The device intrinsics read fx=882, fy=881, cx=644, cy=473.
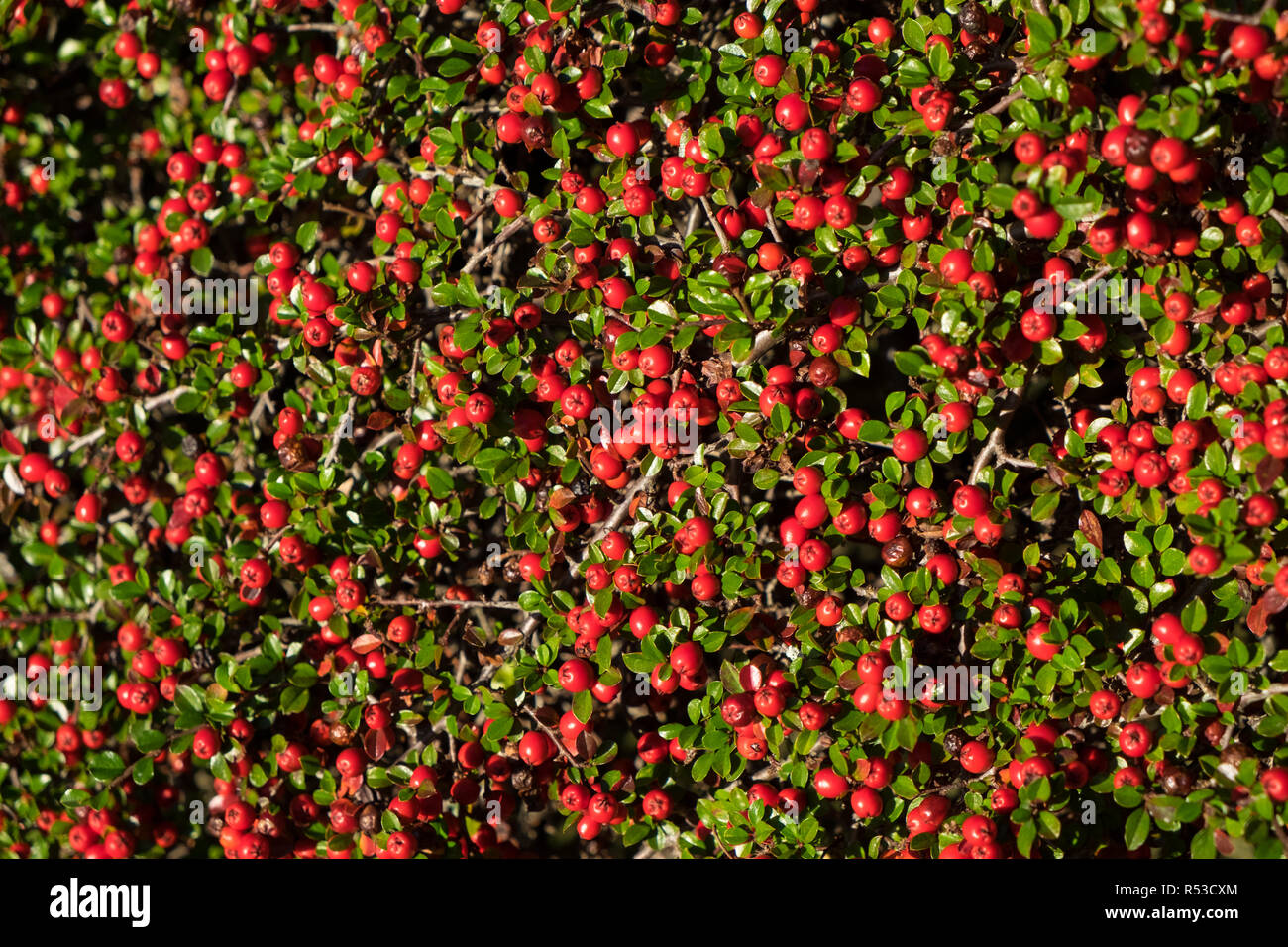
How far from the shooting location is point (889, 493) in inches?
105

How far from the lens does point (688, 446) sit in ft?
9.09

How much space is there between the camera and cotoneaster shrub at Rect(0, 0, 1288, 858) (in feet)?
8.22

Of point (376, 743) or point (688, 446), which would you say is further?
point (376, 743)

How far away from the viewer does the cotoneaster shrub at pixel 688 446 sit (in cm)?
251

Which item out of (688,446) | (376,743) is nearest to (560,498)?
(688,446)

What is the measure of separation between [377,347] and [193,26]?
1741 mm

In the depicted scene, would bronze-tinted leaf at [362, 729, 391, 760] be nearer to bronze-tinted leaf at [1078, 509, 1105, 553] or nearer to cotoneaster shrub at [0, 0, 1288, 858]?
cotoneaster shrub at [0, 0, 1288, 858]

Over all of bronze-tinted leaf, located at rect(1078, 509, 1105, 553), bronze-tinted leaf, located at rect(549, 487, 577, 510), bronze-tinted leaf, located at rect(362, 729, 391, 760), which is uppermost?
bronze-tinted leaf, located at rect(549, 487, 577, 510)

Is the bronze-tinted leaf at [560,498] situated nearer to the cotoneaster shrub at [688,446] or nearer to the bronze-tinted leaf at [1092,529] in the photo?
the cotoneaster shrub at [688,446]

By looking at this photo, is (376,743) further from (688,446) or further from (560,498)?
(688,446)

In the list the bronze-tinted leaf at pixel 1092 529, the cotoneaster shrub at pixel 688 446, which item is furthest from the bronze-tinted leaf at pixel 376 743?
the bronze-tinted leaf at pixel 1092 529

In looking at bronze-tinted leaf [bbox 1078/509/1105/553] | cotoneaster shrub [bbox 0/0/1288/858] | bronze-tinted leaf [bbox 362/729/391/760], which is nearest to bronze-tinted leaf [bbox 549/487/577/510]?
cotoneaster shrub [bbox 0/0/1288/858]
